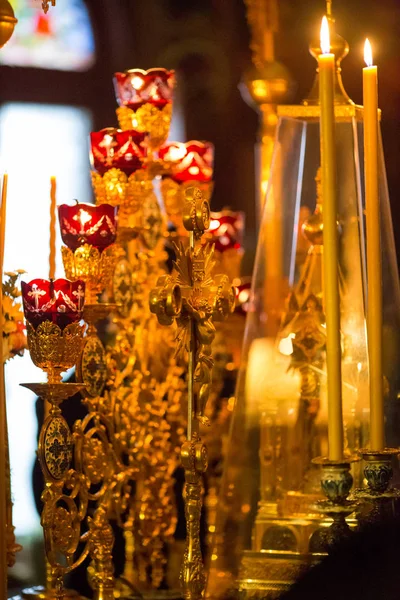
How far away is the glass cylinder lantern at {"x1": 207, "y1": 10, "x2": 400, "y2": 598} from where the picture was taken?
1.72 m

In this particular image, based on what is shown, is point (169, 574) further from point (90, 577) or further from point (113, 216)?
point (113, 216)

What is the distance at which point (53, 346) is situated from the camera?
1449 millimetres

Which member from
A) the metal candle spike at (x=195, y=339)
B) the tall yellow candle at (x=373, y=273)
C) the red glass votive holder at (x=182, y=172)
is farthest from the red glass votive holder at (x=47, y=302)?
Answer: the red glass votive holder at (x=182, y=172)

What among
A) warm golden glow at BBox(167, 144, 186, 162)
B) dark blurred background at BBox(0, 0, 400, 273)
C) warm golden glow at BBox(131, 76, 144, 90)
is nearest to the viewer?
warm golden glow at BBox(131, 76, 144, 90)

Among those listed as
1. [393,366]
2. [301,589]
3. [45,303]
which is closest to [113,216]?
[45,303]

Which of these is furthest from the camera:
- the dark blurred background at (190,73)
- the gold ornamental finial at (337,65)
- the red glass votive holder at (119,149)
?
the dark blurred background at (190,73)

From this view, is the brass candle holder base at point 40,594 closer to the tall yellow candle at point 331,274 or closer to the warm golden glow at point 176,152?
the tall yellow candle at point 331,274

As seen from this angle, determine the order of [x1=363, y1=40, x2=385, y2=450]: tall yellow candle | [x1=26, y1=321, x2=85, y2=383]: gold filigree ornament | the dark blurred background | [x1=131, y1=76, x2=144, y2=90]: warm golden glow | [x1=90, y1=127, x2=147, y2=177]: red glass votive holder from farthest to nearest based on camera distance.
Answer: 1. the dark blurred background
2. [x1=131, y1=76, x2=144, y2=90]: warm golden glow
3. [x1=90, y1=127, x2=147, y2=177]: red glass votive holder
4. [x1=26, y1=321, x2=85, y2=383]: gold filigree ornament
5. [x1=363, y1=40, x2=385, y2=450]: tall yellow candle

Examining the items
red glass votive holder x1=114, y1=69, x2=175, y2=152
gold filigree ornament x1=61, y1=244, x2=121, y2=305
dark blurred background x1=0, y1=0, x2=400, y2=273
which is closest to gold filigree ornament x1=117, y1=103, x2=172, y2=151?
red glass votive holder x1=114, y1=69, x2=175, y2=152

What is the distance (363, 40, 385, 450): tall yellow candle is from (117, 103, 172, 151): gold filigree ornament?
3.05 ft

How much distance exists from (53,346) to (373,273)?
416mm

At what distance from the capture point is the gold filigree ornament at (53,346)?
4.75ft

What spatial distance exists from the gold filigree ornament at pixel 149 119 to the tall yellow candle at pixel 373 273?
3.05 feet

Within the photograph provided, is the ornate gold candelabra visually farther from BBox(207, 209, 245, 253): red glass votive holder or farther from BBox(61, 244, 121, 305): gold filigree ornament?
BBox(207, 209, 245, 253): red glass votive holder
